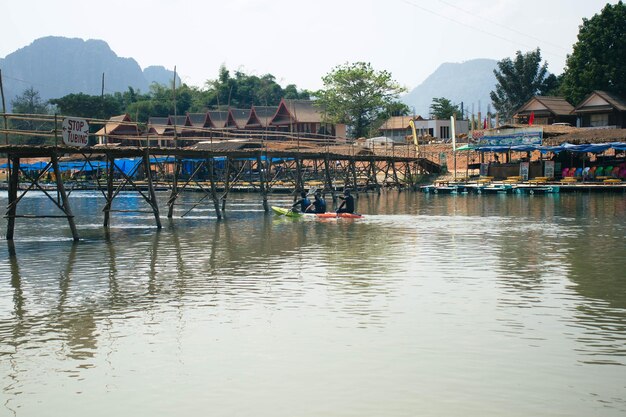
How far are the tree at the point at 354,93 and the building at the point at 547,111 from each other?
1435 cm

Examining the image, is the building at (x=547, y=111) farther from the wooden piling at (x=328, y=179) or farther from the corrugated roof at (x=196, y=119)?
the corrugated roof at (x=196, y=119)

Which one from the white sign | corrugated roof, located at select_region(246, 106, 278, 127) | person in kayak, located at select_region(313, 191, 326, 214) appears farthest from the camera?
corrugated roof, located at select_region(246, 106, 278, 127)

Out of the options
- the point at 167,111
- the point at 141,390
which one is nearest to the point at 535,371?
the point at 141,390

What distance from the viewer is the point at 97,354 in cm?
1046

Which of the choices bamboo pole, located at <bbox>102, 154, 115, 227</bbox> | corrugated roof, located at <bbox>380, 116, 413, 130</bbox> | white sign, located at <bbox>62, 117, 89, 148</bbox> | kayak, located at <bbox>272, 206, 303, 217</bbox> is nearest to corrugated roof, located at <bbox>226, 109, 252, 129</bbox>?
corrugated roof, located at <bbox>380, 116, 413, 130</bbox>

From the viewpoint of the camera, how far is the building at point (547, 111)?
66750mm

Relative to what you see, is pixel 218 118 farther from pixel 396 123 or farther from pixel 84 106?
pixel 396 123

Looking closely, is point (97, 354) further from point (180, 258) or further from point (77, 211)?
point (77, 211)

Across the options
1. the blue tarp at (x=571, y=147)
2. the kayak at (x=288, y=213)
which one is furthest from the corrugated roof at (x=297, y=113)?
the kayak at (x=288, y=213)

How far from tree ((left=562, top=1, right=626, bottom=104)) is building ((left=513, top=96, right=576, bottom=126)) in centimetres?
192

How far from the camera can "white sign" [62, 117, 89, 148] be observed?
2238 centimetres

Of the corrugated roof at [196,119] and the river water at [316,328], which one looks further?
the corrugated roof at [196,119]

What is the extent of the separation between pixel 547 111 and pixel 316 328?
197 feet

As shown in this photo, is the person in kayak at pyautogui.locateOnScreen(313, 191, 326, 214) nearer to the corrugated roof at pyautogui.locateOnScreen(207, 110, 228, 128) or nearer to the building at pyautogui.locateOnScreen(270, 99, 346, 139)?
the building at pyautogui.locateOnScreen(270, 99, 346, 139)
